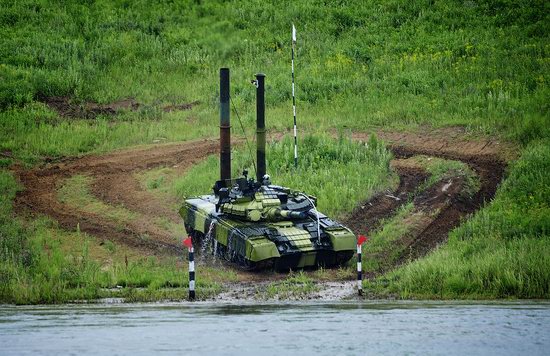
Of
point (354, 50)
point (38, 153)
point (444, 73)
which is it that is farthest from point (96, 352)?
point (354, 50)

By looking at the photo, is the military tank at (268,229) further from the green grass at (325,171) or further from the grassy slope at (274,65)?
the grassy slope at (274,65)

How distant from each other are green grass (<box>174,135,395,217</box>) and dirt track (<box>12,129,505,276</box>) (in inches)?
22.0

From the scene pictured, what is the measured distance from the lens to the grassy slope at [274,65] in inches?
1515

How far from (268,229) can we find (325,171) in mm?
7454

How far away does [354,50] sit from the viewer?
45.5 m

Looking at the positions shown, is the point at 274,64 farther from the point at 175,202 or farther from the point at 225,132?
the point at 225,132

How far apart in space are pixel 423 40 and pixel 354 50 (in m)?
2.85

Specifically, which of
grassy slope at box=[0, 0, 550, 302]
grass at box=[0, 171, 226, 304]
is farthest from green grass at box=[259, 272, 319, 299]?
grassy slope at box=[0, 0, 550, 302]

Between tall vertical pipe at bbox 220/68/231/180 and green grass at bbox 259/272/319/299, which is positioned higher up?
tall vertical pipe at bbox 220/68/231/180

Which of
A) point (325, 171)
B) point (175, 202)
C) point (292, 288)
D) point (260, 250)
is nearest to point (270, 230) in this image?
point (260, 250)

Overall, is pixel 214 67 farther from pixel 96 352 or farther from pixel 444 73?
pixel 96 352

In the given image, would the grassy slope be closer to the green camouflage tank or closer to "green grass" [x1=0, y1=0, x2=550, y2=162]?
"green grass" [x1=0, y1=0, x2=550, y2=162]

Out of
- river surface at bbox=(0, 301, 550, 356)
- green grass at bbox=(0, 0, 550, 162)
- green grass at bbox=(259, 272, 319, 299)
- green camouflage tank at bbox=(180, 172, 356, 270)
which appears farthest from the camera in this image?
green grass at bbox=(0, 0, 550, 162)

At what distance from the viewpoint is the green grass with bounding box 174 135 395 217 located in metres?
30.1
